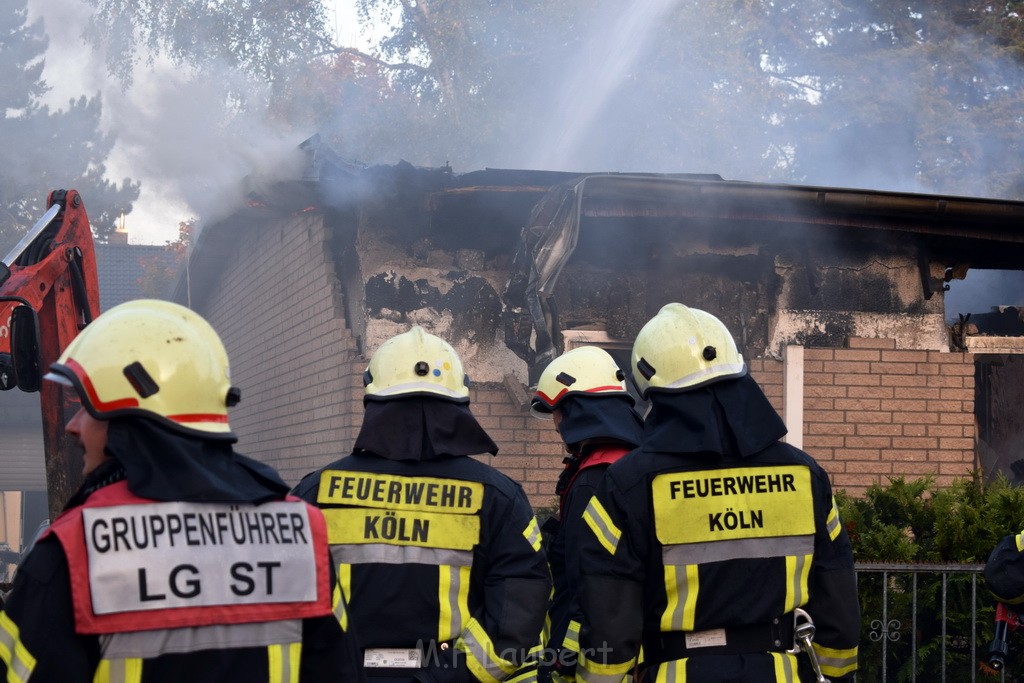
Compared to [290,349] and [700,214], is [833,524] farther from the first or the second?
[290,349]

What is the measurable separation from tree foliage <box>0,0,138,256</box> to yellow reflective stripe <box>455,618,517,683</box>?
33465 mm

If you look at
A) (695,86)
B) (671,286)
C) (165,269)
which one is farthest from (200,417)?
(165,269)

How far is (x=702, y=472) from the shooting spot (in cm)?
344

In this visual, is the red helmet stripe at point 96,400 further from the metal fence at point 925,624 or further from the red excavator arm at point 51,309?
the metal fence at point 925,624

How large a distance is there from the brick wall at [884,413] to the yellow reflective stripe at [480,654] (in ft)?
16.3

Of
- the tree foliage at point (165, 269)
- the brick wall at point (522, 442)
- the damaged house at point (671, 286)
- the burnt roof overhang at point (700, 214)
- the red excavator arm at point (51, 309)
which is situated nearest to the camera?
the red excavator arm at point (51, 309)

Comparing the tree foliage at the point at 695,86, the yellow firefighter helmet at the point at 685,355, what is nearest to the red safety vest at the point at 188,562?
the yellow firefighter helmet at the point at 685,355

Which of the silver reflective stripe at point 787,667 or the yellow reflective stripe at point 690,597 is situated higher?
the yellow reflective stripe at point 690,597

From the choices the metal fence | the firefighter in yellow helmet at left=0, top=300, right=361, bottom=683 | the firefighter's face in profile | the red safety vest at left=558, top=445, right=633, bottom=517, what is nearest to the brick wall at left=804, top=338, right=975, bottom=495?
the metal fence

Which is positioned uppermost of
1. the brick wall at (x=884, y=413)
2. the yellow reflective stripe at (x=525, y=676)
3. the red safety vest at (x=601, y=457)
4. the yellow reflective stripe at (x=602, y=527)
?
the brick wall at (x=884, y=413)

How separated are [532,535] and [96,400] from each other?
1822mm

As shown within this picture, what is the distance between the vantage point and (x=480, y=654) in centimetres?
356

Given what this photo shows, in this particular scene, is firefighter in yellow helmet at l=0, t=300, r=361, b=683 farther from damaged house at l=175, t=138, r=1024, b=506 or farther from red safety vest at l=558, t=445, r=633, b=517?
damaged house at l=175, t=138, r=1024, b=506

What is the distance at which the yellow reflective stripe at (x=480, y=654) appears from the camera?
11.6 ft
